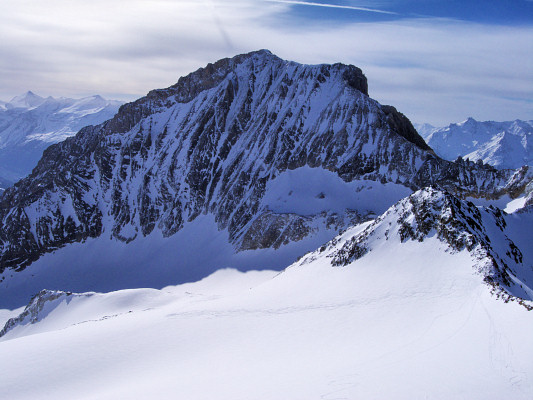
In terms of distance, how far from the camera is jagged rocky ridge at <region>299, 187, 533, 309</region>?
98.4 feet

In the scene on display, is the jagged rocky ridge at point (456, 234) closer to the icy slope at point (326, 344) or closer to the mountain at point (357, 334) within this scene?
the mountain at point (357, 334)

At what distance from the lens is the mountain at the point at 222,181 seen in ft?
328

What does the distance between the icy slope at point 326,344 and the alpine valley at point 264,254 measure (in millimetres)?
158

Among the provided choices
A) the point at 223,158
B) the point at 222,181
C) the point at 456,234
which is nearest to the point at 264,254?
the point at 222,181

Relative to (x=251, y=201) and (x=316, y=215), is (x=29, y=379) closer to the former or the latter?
(x=316, y=215)

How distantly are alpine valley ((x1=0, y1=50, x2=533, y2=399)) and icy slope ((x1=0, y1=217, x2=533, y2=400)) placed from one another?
0.16m

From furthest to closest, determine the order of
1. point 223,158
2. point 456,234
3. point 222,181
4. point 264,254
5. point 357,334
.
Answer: point 223,158 → point 222,181 → point 264,254 → point 456,234 → point 357,334

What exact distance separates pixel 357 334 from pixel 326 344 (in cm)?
214

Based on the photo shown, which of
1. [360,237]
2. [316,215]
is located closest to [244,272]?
[316,215]

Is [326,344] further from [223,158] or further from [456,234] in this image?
[223,158]

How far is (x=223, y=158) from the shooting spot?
445ft

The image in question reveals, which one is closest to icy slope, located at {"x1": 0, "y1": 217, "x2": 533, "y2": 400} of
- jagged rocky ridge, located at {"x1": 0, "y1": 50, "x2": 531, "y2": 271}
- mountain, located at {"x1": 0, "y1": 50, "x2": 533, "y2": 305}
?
mountain, located at {"x1": 0, "y1": 50, "x2": 533, "y2": 305}

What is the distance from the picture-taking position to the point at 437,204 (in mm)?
36750

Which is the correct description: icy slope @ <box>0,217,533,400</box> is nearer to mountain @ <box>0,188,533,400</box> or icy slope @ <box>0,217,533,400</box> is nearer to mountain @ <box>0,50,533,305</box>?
mountain @ <box>0,188,533,400</box>
